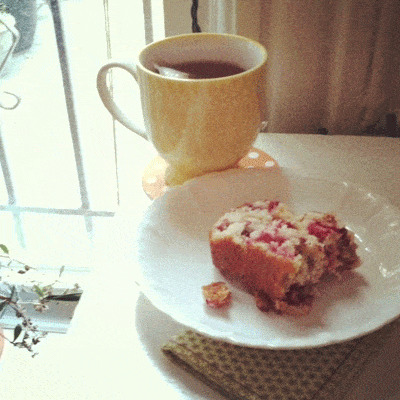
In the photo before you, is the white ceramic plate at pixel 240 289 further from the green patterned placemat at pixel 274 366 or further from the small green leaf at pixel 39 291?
the small green leaf at pixel 39 291

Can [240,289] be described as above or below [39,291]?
above

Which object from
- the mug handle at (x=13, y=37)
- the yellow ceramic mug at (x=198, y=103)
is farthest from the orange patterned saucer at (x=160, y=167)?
the mug handle at (x=13, y=37)

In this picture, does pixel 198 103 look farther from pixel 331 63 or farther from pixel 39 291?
pixel 39 291

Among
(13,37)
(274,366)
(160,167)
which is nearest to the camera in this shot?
(274,366)

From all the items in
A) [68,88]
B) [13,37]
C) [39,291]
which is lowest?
[39,291]

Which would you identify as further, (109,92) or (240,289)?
(109,92)

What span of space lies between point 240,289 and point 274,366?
0.25ft

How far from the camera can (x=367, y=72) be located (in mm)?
726

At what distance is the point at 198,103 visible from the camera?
521 mm

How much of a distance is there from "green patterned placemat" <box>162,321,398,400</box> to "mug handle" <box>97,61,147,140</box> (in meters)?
0.29

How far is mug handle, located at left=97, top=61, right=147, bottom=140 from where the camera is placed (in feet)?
1.92

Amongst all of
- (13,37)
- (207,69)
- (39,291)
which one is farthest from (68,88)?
(207,69)

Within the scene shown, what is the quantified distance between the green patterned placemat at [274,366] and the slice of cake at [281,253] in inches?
1.5

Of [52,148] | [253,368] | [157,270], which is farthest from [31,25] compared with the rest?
[253,368]
